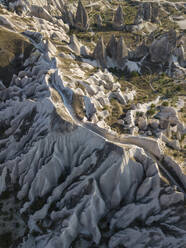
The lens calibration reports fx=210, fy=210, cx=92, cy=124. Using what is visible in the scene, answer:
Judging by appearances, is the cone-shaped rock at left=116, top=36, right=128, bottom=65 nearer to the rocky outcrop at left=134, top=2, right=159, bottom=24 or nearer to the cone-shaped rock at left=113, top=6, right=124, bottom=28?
the cone-shaped rock at left=113, top=6, right=124, bottom=28

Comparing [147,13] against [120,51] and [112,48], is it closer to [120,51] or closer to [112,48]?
[112,48]

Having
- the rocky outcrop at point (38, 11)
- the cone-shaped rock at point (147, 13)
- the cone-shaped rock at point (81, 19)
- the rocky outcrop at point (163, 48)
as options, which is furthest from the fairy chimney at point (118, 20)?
the rocky outcrop at point (163, 48)

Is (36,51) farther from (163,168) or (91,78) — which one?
(163,168)

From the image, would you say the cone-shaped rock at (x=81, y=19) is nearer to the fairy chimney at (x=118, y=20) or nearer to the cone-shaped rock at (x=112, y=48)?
the fairy chimney at (x=118, y=20)

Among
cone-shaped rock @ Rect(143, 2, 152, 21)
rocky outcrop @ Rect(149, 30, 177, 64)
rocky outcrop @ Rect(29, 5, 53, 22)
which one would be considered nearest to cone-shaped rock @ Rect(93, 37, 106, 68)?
rocky outcrop @ Rect(149, 30, 177, 64)

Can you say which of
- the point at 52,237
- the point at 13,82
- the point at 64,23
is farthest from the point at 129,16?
the point at 52,237

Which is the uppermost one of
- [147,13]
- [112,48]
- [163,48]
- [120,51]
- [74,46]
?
[147,13]

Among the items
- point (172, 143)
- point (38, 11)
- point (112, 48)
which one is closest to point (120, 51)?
point (112, 48)

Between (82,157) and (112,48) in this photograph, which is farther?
(112,48)
